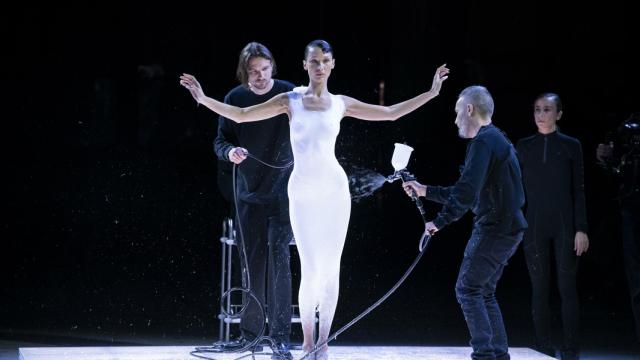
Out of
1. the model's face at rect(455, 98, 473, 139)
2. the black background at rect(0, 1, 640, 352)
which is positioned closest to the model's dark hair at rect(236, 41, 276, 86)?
the model's face at rect(455, 98, 473, 139)

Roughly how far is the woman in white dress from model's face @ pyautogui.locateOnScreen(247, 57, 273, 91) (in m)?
0.38

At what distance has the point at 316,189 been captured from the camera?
4273mm

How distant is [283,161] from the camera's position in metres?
4.86

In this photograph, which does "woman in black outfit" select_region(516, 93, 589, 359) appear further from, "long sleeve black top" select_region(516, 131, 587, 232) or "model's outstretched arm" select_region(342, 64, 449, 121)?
"model's outstretched arm" select_region(342, 64, 449, 121)

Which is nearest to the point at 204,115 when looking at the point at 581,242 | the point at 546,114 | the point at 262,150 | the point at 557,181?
the point at 262,150

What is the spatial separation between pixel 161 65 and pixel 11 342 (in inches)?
103

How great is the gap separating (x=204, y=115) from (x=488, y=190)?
3.63m

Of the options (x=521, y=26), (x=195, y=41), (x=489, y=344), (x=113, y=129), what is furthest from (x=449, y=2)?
(x=489, y=344)

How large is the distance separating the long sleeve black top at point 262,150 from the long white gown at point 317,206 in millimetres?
473

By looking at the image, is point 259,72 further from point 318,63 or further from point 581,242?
point 581,242

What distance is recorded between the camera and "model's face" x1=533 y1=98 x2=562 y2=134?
540 centimetres

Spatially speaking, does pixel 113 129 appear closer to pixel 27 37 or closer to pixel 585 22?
pixel 27 37

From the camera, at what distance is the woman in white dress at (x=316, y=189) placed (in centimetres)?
429

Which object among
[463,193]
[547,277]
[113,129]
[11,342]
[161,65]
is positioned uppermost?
[161,65]
